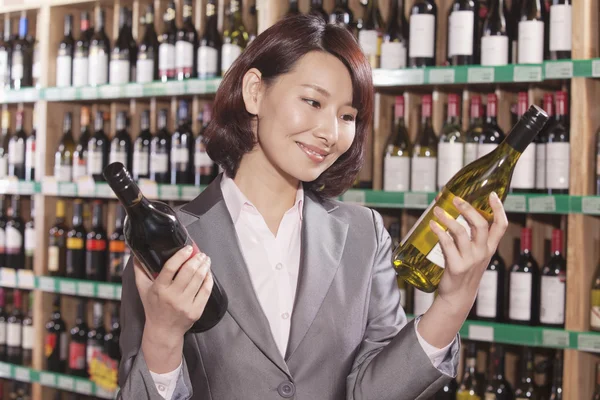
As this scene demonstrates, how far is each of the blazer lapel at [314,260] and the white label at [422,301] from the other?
1.54m

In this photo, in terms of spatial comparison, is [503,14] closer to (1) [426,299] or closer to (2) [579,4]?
(2) [579,4]

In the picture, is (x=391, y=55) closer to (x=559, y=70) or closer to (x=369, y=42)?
(x=369, y=42)

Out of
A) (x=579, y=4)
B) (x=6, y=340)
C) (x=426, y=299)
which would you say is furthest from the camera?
(x=6, y=340)

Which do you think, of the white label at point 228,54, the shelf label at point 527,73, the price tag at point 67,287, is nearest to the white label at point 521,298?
the shelf label at point 527,73

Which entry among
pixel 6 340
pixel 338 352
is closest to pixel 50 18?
pixel 6 340

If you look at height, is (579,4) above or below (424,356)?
above

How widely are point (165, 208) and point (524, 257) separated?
6.74 ft

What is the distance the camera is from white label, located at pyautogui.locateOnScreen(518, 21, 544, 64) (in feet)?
9.04

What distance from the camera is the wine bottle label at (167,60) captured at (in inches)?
144

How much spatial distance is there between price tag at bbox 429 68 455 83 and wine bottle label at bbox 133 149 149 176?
5.25 feet

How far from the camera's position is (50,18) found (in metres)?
4.02

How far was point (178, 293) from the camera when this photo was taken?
1.08 metres

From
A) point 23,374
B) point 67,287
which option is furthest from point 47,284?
point 23,374

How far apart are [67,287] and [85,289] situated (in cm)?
13
